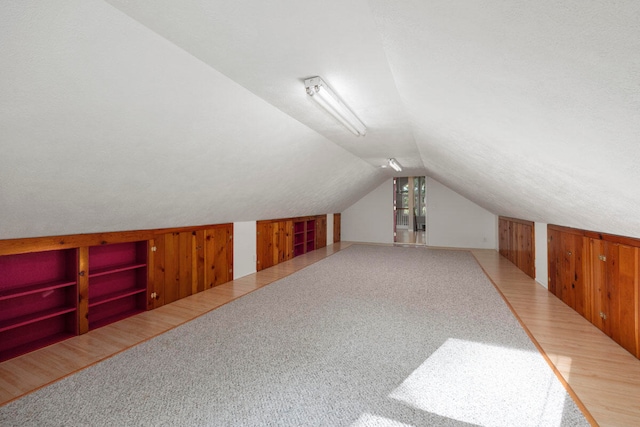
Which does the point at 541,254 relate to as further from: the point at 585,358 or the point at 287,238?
the point at 287,238

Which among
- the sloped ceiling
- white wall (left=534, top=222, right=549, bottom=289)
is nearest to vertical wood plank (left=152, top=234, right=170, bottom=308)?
the sloped ceiling

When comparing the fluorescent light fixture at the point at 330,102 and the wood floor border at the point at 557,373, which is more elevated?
the fluorescent light fixture at the point at 330,102

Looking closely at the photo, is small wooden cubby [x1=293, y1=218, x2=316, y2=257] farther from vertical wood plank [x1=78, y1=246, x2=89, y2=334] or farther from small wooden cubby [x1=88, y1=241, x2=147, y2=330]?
vertical wood plank [x1=78, y1=246, x2=89, y2=334]

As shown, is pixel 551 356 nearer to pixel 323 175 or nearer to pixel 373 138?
pixel 373 138

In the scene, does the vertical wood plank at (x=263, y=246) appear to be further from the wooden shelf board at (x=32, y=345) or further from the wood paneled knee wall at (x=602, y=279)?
the wood paneled knee wall at (x=602, y=279)

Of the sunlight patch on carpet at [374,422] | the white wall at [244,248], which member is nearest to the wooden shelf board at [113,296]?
the white wall at [244,248]

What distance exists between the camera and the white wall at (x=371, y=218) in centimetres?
1023

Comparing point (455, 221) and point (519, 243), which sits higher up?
point (455, 221)

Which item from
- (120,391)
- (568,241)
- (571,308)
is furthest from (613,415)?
(120,391)

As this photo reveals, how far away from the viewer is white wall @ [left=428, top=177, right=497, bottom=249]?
892 centimetres

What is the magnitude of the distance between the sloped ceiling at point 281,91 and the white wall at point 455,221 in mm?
6142

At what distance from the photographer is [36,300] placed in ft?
9.66

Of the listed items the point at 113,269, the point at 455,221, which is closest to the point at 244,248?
the point at 113,269

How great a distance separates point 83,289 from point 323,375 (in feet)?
9.26
